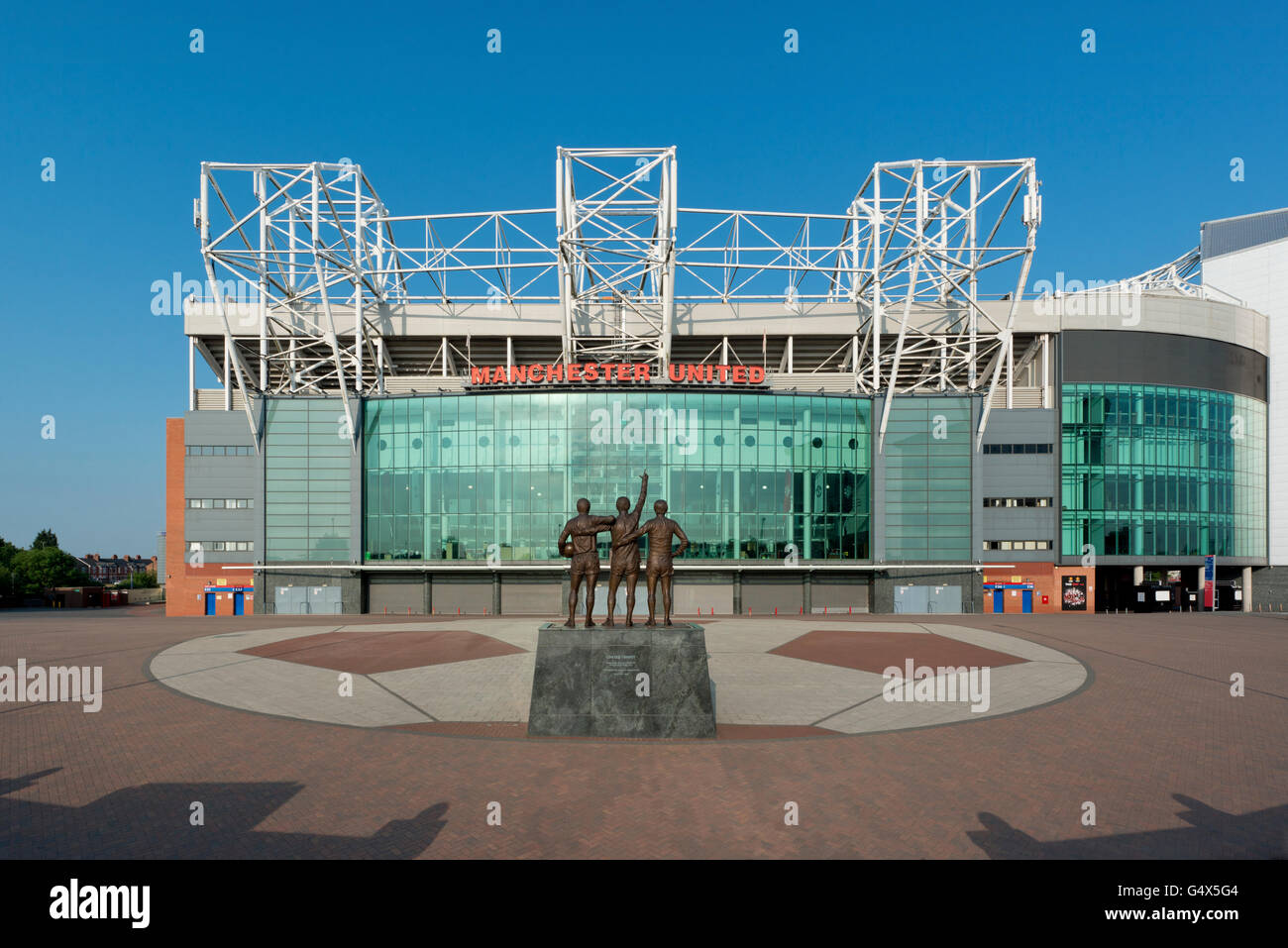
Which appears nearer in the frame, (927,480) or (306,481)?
(927,480)

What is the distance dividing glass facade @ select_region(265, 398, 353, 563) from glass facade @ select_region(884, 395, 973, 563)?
40.0 metres

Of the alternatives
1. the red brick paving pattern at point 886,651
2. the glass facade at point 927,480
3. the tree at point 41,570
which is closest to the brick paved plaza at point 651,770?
the red brick paving pattern at point 886,651

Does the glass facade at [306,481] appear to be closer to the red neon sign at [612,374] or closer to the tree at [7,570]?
the red neon sign at [612,374]

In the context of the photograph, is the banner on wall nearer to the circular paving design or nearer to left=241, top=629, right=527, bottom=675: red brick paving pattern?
the circular paving design

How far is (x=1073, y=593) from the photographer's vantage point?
47.8 metres

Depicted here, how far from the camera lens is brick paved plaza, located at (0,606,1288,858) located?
8.85 meters

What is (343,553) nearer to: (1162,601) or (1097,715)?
(1097,715)

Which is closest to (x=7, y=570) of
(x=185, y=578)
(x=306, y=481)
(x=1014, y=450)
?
(x=185, y=578)

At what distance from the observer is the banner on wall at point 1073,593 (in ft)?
156

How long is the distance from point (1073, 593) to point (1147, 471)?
12629mm

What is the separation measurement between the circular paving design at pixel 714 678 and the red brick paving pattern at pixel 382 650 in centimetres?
8

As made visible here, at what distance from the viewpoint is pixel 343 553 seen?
45.4m

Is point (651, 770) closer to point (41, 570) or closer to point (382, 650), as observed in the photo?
point (382, 650)
